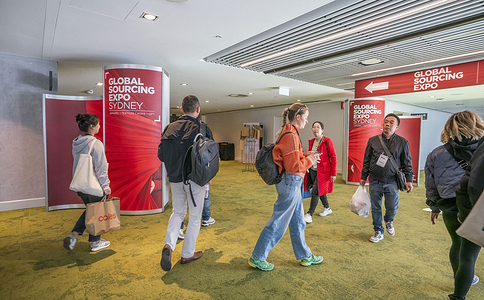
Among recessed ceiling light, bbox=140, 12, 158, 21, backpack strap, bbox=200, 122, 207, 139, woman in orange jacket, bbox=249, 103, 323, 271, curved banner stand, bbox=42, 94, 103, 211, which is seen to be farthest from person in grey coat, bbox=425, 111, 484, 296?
curved banner stand, bbox=42, 94, 103, 211

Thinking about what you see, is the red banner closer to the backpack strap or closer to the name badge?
the name badge

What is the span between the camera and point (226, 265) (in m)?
2.69

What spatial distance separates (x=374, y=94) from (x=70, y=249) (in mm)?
6341

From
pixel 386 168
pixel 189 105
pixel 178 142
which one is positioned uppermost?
pixel 189 105

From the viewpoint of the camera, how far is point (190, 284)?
234 centimetres

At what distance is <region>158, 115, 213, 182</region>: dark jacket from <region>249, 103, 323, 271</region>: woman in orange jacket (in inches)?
30.8

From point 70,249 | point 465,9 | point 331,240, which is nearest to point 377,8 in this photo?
point 465,9

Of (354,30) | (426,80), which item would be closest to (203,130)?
(354,30)

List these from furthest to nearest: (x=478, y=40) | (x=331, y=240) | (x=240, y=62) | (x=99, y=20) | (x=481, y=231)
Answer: (x=240, y=62), (x=478, y=40), (x=331, y=240), (x=99, y=20), (x=481, y=231)

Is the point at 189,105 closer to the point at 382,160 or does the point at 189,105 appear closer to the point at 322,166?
the point at 382,160

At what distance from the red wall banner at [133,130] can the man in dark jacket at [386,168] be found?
3.15m

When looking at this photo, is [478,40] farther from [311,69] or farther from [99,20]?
[99,20]

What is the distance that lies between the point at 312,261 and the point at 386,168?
1418 millimetres

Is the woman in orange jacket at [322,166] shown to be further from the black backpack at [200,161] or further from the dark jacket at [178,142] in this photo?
the dark jacket at [178,142]
